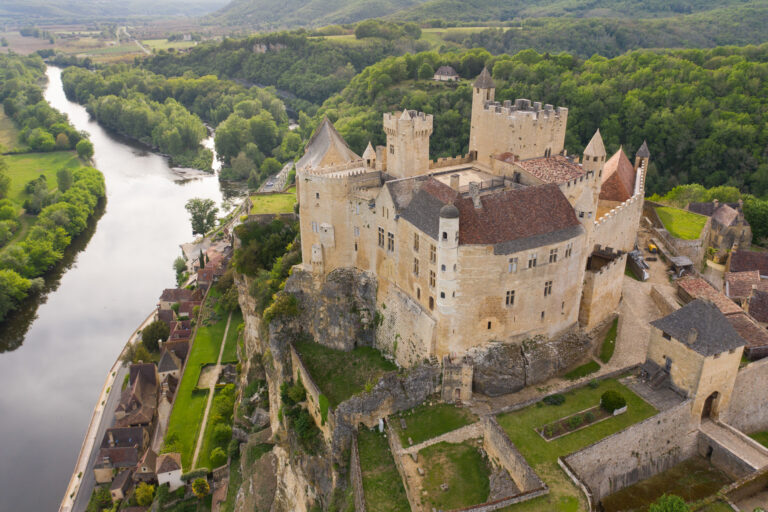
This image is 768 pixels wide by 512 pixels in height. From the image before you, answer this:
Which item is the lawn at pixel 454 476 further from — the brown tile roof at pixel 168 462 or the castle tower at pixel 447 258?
the brown tile roof at pixel 168 462

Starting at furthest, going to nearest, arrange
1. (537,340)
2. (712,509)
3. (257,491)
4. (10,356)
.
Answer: (10,356) < (257,491) < (537,340) < (712,509)

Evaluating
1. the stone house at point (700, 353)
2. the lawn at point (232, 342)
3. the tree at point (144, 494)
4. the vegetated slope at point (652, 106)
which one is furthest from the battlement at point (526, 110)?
the tree at point (144, 494)

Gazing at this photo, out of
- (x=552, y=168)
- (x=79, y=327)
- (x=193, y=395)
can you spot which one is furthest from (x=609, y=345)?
(x=79, y=327)

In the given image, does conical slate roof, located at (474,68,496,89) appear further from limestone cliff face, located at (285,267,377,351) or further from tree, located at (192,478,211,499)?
tree, located at (192,478,211,499)

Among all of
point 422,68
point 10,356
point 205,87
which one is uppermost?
point 422,68

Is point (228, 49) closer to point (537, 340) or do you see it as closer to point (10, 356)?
point (10, 356)

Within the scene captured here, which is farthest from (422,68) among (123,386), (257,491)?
(257,491)

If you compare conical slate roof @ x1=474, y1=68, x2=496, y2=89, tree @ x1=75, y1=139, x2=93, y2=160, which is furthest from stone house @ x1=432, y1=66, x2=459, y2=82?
tree @ x1=75, y1=139, x2=93, y2=160
